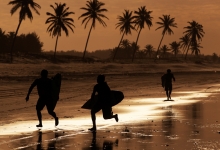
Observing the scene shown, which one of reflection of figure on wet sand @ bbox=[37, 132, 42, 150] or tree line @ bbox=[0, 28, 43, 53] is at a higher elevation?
tree line @ bbox=[0, 28, 43, 53]

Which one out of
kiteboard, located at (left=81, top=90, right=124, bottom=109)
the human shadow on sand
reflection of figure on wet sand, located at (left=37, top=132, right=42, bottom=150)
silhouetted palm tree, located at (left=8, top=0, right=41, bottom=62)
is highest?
silhouetted palm tree, located at (left=8, top=0, right=41, bottom=62)

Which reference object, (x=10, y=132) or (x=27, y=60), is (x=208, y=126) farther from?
(x=27, y=60)

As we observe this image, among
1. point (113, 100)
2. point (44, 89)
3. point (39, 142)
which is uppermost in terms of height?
point (44, 89)

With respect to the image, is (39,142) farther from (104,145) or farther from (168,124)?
(168,124)

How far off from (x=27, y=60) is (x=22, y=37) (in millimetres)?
50802

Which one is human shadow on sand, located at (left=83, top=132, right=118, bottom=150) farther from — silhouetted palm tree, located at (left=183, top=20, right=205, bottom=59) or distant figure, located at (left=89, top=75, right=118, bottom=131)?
silhouetted palm tree, located at (left=183, top=20, right=205, bottom=59)

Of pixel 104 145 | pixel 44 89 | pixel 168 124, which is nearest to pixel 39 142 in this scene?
pixel 104 145

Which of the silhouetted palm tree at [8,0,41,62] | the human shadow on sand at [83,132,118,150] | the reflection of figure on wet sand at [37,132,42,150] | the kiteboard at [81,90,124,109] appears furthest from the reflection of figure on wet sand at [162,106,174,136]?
the silhouetted palm tree at [8,0,41,62]

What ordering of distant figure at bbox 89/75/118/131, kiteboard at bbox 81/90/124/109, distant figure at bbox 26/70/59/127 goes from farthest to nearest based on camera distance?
distant figure at bbox 26/70/59/127, kiteboard at bbox 81/90/124/109, distant figure at bbox 89/75/118/131

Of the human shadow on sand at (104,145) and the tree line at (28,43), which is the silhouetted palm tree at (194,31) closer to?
the tree line at (28,43)

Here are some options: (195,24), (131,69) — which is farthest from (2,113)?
(195,24)

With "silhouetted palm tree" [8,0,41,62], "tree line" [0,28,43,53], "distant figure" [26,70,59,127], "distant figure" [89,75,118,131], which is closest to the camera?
"distant figure" [89,75,118,131]

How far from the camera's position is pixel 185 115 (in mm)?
20094

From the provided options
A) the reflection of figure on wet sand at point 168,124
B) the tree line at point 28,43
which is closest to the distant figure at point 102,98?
the reflection of figure on wet sand at point 168,124
